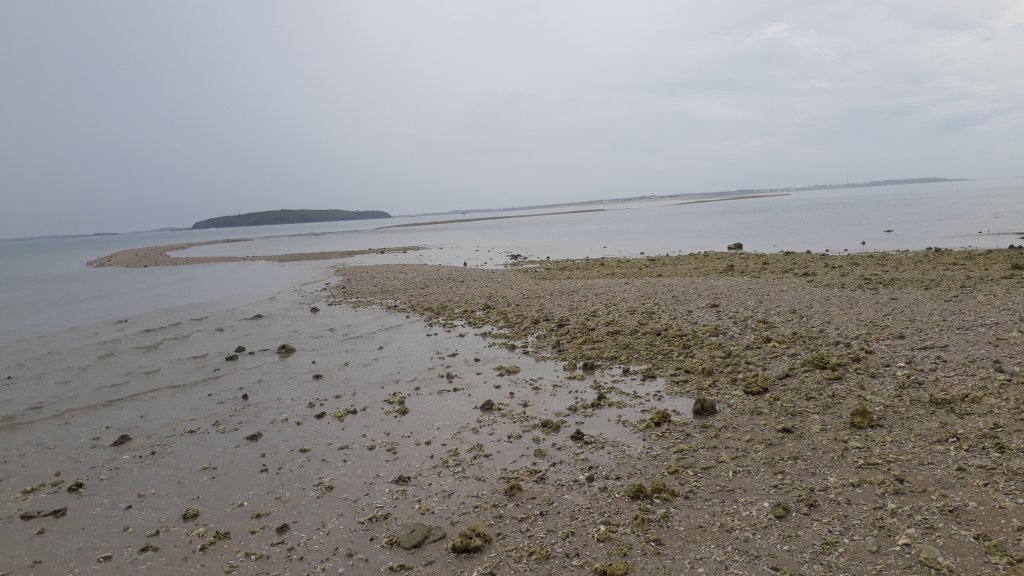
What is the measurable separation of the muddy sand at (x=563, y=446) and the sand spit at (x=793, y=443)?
38mm

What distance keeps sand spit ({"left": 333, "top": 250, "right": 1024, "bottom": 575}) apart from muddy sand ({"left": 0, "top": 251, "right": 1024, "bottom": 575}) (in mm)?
38

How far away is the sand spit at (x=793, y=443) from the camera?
17.5 feet

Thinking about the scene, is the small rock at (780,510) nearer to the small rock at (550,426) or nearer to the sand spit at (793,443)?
the sand spit at (793,443)

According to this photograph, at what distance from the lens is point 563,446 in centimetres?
834

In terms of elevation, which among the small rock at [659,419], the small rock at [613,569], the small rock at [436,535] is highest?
the small rock at [659,419]

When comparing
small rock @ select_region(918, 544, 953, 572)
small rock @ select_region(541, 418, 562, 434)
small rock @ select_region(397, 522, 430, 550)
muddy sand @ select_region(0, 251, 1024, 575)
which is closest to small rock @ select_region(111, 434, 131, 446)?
muddy sand @ select_region(0, 251, 1024, 575)

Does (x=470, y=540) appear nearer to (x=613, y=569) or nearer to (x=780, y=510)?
(x=613, y=569)

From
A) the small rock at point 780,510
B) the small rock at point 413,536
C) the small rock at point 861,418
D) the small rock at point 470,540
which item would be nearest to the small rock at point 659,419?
the small rock at point 861,418

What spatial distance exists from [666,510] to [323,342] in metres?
13.6

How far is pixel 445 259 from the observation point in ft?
144

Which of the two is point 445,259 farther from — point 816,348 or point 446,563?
point 446,563

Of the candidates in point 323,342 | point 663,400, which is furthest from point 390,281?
point 663,400

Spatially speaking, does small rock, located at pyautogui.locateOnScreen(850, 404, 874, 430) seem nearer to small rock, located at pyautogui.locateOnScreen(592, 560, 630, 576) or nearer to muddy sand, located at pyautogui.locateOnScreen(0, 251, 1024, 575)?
muddy sand, located at pyautogui.locateOnScreen(0, 251, 1024, 575)

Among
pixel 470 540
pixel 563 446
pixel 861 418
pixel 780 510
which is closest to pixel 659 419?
pixel 563 446
